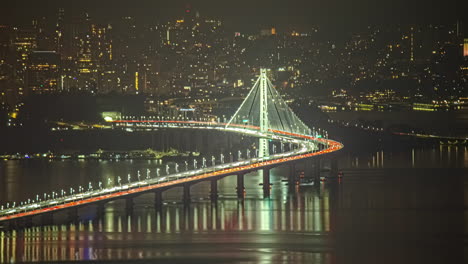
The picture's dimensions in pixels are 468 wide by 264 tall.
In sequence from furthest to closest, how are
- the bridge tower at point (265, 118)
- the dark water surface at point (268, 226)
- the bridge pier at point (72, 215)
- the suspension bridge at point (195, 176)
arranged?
the bridge tower at point (265, 118)
the suspension bridge at point (195, 176)
the bridge pier at point (72, 215)
the dark water surface at point (268, 226)

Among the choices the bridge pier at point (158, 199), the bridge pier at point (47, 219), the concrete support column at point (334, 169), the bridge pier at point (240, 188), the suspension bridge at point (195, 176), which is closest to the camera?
the bridge pier at point (47, 219)

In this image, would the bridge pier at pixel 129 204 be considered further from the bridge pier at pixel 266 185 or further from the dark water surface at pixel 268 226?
the bridge pier at pixel 266 185

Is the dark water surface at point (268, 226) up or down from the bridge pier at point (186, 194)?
down

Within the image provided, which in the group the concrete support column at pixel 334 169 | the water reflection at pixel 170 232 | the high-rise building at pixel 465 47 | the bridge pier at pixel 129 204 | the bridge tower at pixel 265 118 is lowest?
the water reflection at pixel 170 232

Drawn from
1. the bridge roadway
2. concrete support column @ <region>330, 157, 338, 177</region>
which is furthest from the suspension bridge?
concrete support column @ <region>330, 157, 338, 177</region>

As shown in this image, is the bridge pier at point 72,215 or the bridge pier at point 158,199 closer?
the bridge pier at point 72,215

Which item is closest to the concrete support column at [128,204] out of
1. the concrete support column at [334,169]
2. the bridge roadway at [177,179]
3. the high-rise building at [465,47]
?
the bridge roadway at [177,179]

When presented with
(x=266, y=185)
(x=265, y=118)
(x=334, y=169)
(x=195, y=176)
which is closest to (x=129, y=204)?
(x=195, y=176)

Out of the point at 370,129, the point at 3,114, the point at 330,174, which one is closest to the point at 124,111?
the point at 3,114

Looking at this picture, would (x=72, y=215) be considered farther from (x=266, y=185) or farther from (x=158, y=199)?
(x=266, y=185)
